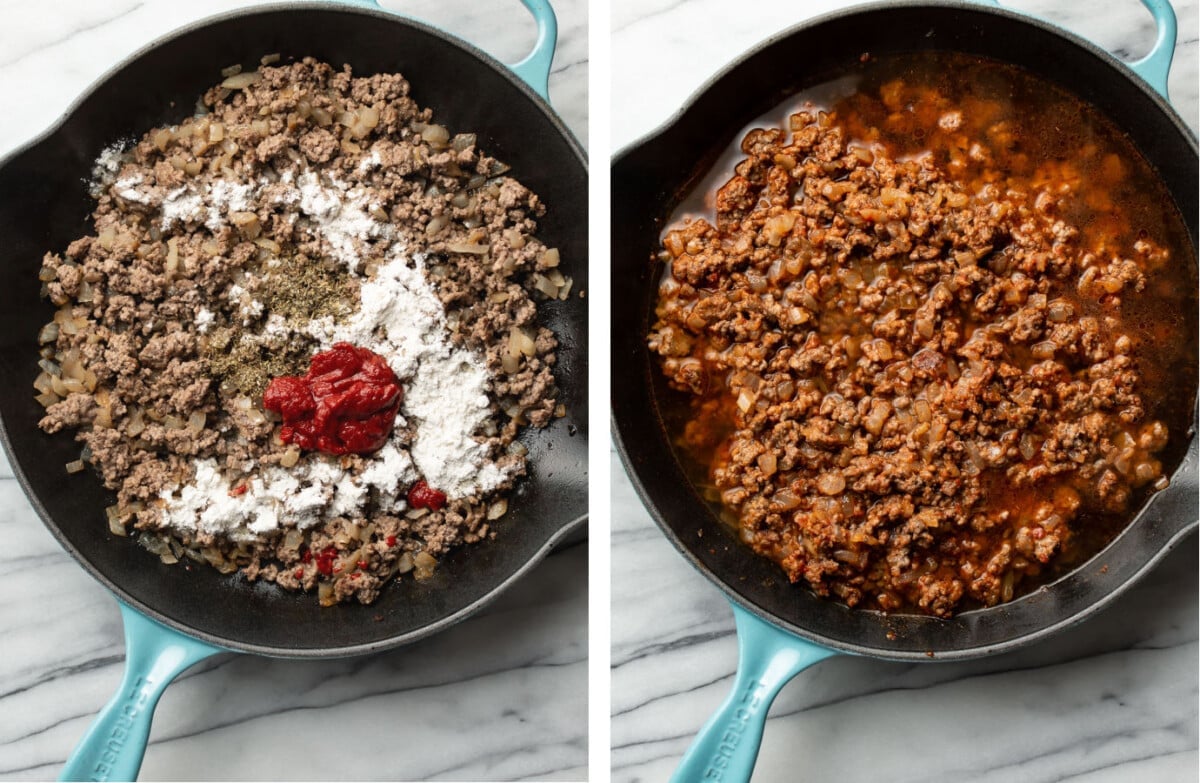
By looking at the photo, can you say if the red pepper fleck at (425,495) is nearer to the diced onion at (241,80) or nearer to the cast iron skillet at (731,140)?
the cast iron skillet at (731,140)

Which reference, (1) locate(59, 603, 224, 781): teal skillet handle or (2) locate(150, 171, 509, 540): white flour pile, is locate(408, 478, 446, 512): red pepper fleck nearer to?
(2) locate(150, 171, 509, 540): white flour pile

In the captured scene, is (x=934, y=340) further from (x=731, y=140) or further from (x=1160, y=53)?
(x=1160, y=53)

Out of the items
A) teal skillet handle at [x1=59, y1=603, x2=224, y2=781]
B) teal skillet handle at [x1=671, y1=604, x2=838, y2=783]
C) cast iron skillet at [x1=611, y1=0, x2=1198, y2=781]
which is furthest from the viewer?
cast iron skillet at [x1=611, y1=0, x2=1198, y2=781]

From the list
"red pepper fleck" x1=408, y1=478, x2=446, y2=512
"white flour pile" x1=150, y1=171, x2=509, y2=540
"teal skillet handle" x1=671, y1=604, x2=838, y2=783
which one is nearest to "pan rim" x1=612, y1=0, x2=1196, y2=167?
"white flour pile" x1=150, y1=171, x2=509, y2=540

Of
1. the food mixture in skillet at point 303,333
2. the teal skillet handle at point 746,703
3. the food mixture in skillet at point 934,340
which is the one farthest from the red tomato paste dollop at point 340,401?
the teal skillet handle at point 746,703

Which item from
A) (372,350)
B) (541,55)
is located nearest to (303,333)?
(372,350)

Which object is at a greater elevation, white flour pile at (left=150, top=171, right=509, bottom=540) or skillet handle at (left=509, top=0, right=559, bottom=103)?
skillet handle at (left=509, top=0, right=559, bottom=103)

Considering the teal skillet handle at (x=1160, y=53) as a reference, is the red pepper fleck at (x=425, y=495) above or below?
below
